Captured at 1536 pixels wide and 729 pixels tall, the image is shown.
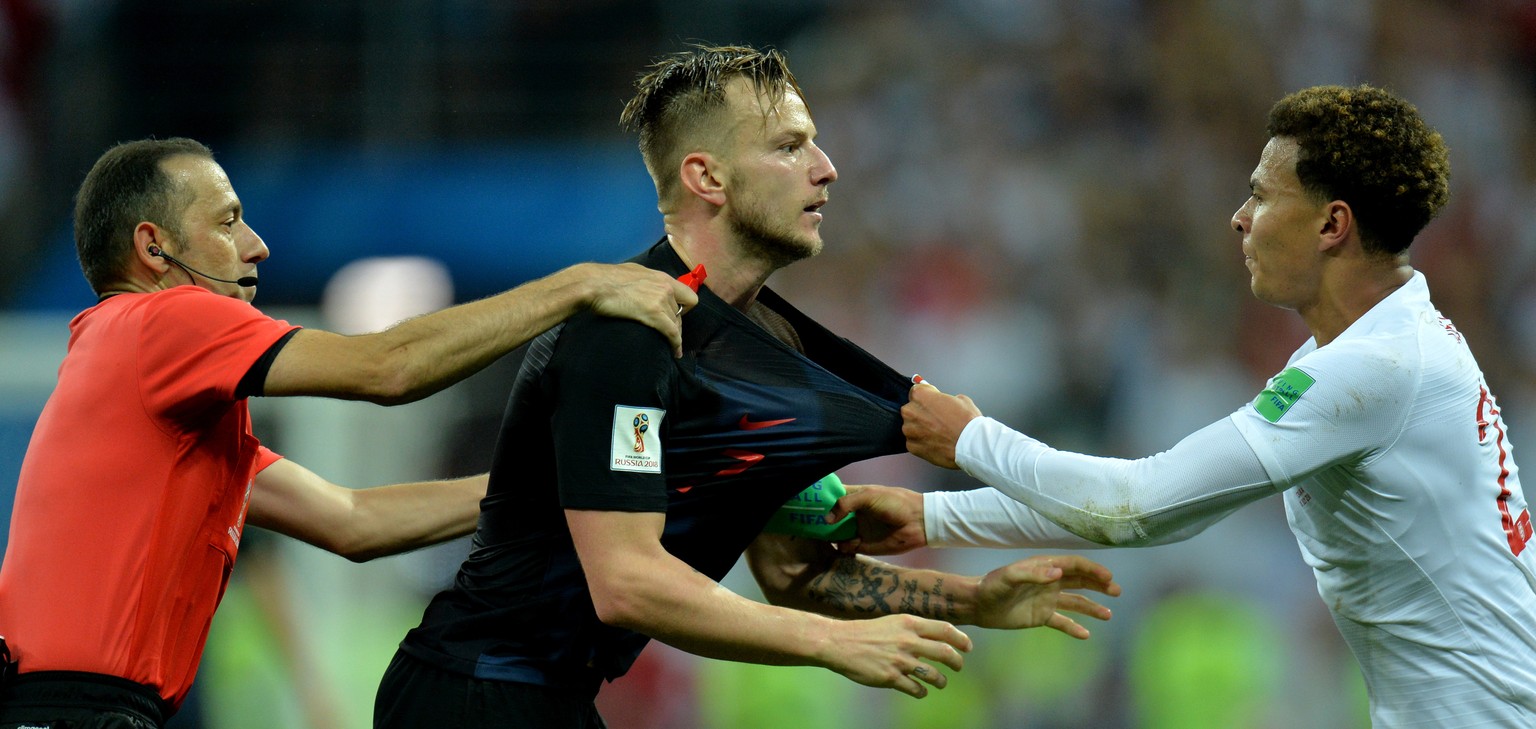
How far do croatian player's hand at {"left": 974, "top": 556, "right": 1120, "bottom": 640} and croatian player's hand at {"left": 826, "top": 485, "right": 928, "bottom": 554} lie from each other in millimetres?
268

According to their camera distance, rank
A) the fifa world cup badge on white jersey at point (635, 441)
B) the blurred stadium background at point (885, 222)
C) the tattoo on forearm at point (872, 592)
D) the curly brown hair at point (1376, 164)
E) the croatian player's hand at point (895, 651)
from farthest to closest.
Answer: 1. the blurred stadium background at point (885, 222)
2. the tattoo on forearm at point (872, 592)
3. the curly brown hair at point (1376, 164)
4. the fifa world cup badge on white jersey at point (635, 441)
5. the croatian player's hand at point (895, 651)

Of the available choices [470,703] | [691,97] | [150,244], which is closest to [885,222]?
[691,97]

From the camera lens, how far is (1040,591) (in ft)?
13.4

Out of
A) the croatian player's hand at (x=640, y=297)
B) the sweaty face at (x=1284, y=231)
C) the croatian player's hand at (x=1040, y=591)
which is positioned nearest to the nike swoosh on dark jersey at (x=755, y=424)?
the croatian player's hand at (x=640, y=297)

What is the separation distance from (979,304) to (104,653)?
6.53 metres

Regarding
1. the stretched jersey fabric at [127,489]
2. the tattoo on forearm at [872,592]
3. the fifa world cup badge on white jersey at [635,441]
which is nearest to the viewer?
the fifa world cup badge on white jersey at [635,441]

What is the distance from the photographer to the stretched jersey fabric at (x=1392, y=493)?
3.65 metres

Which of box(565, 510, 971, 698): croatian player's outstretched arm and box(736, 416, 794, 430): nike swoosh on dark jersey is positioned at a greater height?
box(736, 416, 794, 430): nike swoosh on dark jersey

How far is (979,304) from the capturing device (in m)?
9.35

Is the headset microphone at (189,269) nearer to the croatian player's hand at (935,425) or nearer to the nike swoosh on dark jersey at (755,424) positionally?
the nike swoosh on dark jersey at (755,424)

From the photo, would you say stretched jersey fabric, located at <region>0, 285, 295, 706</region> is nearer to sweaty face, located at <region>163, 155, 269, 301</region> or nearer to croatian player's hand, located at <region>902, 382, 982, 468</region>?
sweaty face, located at <region>163, 155, 269, 301</region>

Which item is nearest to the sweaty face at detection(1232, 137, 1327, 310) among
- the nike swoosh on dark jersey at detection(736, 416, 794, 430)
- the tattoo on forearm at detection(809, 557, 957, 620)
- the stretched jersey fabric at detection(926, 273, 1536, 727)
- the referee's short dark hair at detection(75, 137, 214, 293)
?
the stretched jersey fabric at detection(926, 273, 1536, 727)

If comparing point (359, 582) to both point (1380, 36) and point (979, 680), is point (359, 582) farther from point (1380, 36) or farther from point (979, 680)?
point (1380, 36)

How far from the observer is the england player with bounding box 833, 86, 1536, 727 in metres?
3.67
